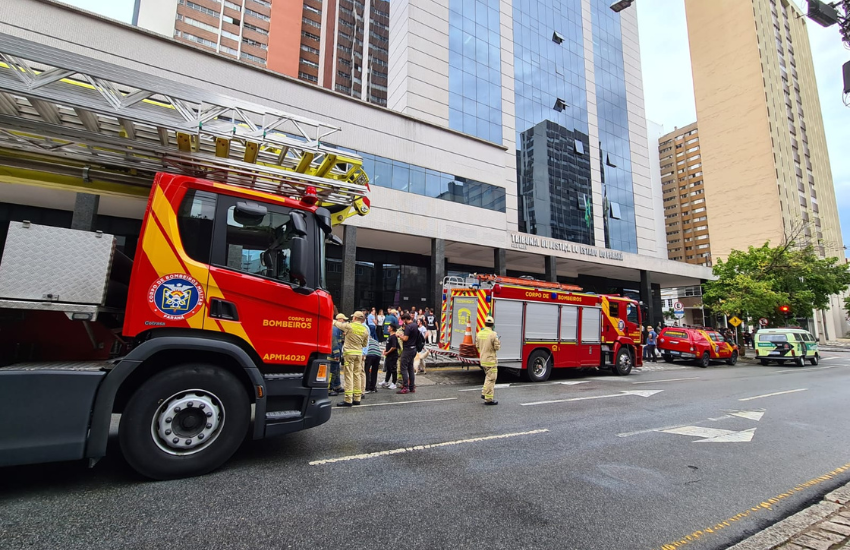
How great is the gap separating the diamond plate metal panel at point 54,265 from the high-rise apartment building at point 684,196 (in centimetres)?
12035

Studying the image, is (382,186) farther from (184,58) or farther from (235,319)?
(235,319)

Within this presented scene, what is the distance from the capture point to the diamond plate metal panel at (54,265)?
3.27m

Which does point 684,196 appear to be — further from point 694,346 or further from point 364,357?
point 364,357

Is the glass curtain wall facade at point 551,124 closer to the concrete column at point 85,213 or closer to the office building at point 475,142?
the office building at point 475,142

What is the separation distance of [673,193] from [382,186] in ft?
385

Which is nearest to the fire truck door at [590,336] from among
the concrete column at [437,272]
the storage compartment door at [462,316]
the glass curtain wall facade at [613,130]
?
the storage compartment door at [462,316]

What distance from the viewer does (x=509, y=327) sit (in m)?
10.6

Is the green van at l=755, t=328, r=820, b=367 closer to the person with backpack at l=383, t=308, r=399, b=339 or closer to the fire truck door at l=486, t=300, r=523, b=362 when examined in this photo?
the fire truck door at l=486, t=300, r=523, b=362

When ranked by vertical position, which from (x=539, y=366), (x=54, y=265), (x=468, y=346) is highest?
(x=54, y=265)

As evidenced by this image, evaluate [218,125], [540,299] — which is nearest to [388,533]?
[218,125]

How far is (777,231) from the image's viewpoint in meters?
48.7

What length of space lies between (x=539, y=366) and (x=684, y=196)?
120 m

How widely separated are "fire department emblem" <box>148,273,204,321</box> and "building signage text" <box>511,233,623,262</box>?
21.6 metres

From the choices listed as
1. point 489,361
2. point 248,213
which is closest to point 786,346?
point 489,361
